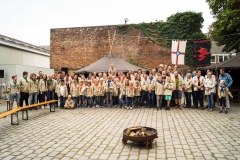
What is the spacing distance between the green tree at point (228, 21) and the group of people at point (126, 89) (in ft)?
18.2

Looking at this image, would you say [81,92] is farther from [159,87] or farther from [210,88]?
[210,88]

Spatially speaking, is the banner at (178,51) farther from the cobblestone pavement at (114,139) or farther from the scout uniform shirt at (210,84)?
the cobblestone pavement at (114,139)

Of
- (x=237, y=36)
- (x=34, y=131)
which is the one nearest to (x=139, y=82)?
(x=34, y=131)

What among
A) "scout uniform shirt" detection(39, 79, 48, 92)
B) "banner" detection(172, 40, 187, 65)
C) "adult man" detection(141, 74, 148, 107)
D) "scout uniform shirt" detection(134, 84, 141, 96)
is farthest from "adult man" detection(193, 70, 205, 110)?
"scout uniform shirt" detection(39, 79, 48, 92)

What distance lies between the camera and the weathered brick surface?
2159 cm

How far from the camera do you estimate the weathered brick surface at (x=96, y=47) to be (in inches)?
850

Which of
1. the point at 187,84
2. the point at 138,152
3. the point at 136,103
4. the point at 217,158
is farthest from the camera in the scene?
the point at 136,103

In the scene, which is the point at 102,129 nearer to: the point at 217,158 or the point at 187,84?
the point at 217,158

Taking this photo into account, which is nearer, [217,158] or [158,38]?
[217,158]

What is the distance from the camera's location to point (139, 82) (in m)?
11.1

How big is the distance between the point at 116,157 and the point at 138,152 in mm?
558

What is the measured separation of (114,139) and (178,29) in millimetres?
17641

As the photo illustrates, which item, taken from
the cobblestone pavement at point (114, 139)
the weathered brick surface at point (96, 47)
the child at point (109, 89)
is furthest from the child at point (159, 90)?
the weathered brick surface at point (96, 47)

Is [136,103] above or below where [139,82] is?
below
